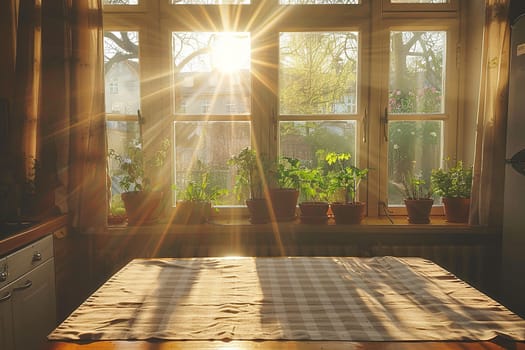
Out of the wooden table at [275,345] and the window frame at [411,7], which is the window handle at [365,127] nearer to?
the window frame at [411,7]

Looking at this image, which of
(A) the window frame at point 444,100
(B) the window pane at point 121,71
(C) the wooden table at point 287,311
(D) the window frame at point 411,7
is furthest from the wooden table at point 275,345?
(D) the window frame at point 411,7

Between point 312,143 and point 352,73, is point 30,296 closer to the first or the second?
point 312,143

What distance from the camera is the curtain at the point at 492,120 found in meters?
2.55

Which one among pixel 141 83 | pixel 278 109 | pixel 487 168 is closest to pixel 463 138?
pixel 487 168

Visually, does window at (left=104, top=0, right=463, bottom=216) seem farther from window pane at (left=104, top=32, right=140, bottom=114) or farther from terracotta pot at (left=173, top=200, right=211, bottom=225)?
terracotta pot at (left=173, top=200, right=211, bottom=225)

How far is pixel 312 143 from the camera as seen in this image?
2943mm

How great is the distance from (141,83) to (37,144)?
745 mm

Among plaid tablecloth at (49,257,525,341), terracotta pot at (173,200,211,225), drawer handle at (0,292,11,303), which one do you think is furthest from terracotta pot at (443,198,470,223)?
drawer handle at (0,292,11,303)

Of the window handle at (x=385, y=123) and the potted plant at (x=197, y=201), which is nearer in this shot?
the potted plant at (x=197, y=201)

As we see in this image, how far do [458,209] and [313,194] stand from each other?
2.96 feet

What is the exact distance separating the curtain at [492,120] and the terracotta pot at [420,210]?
0.81 feet

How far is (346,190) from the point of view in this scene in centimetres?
270

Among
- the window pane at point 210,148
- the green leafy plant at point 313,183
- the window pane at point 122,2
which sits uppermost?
the window pane at point 122,2

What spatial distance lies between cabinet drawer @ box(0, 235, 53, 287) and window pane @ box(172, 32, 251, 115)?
120 cm
